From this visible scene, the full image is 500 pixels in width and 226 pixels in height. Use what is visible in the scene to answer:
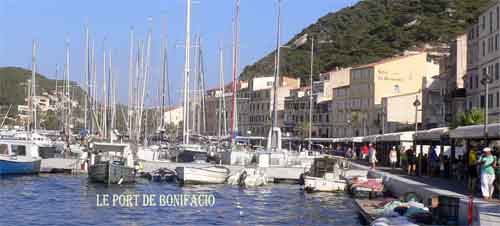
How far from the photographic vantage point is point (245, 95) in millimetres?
161875

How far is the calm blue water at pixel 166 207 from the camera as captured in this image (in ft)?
102

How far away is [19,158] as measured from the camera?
56625 millimetres

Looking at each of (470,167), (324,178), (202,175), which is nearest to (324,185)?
(324,178)

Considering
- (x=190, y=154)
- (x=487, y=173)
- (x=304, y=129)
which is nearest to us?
(x=487, y=173)

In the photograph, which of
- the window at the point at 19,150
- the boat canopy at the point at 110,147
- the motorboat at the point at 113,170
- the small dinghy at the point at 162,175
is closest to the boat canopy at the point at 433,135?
the small dinghy at the point at 162,175

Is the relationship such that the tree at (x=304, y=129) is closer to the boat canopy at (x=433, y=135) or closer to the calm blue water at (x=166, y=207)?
the calm blue water at (x=166, y=207)

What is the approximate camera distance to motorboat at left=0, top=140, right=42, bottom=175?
55625mm

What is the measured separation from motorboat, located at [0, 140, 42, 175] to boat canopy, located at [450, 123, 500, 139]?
3257 centimetres

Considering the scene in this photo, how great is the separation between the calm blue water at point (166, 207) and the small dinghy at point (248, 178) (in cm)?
76

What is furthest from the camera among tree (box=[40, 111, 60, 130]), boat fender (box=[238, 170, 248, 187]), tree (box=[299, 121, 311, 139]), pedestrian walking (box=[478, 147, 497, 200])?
tree (box=[40, 111, 60, 130])

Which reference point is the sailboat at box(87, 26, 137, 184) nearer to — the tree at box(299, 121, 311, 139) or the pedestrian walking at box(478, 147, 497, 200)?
the pedestrian walking at box(478, 147, 497, 200)

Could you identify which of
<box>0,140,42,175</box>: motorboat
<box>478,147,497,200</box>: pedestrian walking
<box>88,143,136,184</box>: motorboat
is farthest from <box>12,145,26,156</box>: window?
<box>478,147,497,200</box>: pedestrian walking

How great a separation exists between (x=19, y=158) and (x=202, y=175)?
15533 millimetres

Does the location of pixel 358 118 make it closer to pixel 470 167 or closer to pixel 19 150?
pixel 19 150
